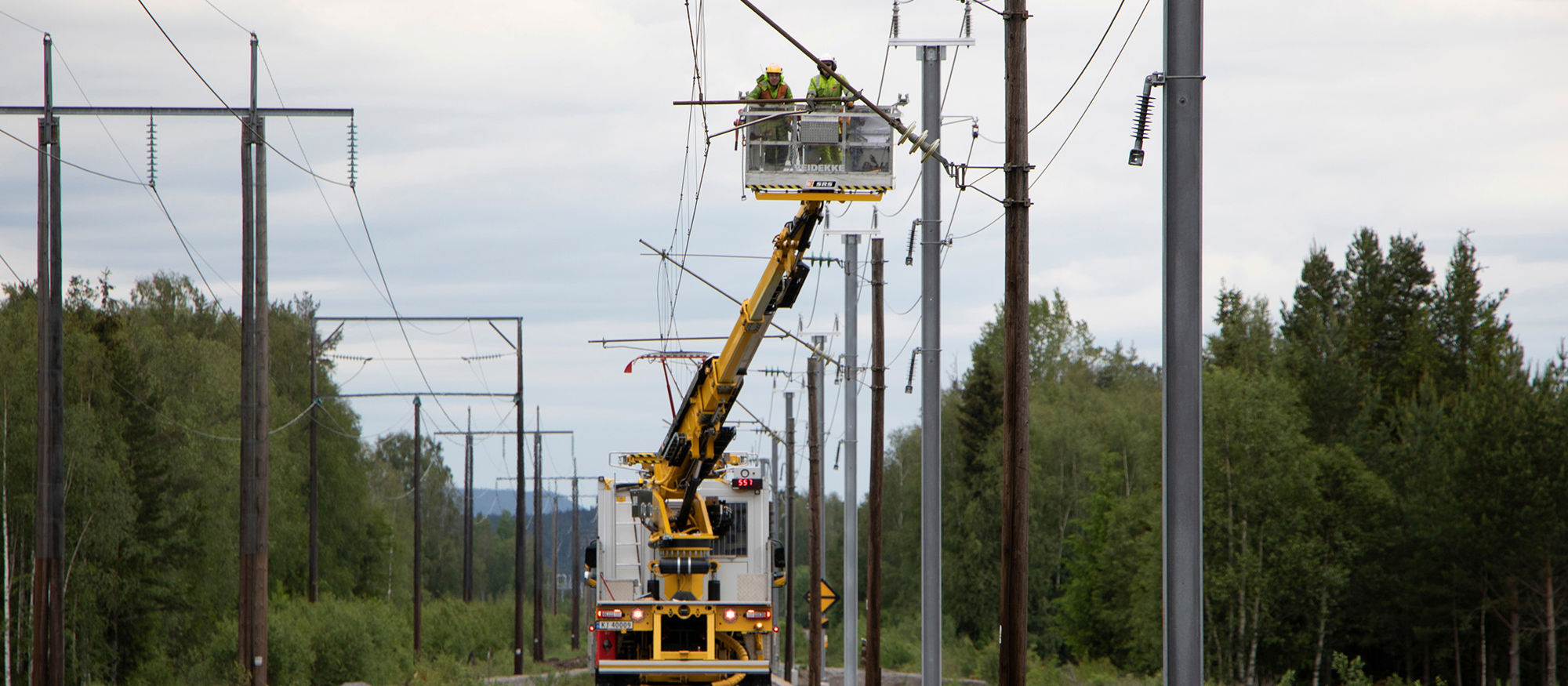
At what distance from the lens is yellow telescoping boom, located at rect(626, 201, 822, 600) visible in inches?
739

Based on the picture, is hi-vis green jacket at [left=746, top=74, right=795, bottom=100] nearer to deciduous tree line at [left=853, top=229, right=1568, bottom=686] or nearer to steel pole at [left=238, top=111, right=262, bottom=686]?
steel pole at [left=238, top=111, right=262, bottom=686]

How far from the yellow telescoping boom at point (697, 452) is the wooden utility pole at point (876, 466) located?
303 centimetres

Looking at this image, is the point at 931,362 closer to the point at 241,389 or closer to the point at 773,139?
the point at 773,139

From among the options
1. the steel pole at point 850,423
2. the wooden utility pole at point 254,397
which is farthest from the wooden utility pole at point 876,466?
the wooden utility pole at point 254,397

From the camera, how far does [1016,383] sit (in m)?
13.2

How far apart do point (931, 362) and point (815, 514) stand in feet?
55.3

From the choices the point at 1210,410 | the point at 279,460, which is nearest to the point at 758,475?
the point at 1210,410

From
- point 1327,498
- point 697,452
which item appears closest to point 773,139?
point 697,452

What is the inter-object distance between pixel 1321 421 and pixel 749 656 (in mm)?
37887

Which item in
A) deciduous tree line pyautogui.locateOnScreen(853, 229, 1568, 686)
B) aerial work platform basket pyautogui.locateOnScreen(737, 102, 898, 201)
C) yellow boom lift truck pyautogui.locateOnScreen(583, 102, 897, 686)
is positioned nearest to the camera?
aerial work platform basket pyautogui.locateOnScreen(737, 102, 898, 201)

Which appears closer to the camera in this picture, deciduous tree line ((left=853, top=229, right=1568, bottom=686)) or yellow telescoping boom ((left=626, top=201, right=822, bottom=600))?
yellow telescoping boom ((left=626, top=201, right=822, bottom=600))

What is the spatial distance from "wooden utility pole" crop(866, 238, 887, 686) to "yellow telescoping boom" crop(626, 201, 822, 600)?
3.03 meters

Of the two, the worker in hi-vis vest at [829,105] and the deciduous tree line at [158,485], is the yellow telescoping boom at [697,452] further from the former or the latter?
the deciduous tree line at [158,485]

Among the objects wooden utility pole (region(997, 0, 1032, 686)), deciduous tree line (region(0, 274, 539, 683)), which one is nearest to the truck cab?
wooden utility pole (region(997, 0, 1032, 686))
